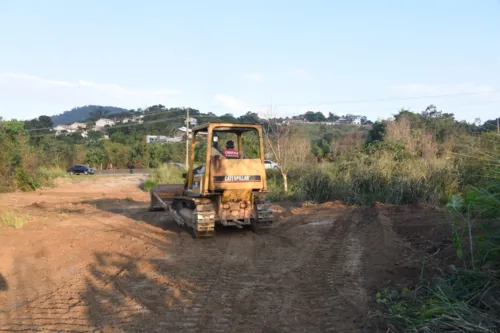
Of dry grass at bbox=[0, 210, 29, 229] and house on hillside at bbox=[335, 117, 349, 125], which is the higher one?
house on hillside at bbox=[335, 117, 349, 125]

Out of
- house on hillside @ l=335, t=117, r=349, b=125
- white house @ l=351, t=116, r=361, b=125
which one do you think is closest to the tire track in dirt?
house on hillside @ l=335, t=117, r=349, b=125

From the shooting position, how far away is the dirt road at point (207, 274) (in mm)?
5156

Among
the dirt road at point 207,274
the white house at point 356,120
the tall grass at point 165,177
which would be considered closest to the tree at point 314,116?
the white house at point 356,120

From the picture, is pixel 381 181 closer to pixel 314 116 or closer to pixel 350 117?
pixel 350 117

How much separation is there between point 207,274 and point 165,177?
23108 mm

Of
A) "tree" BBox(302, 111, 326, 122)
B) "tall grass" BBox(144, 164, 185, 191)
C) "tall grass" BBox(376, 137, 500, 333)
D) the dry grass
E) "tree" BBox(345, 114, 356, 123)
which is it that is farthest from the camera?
"tree" BBox(302, 111, 326, 122)

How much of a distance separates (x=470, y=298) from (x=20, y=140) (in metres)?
26.9

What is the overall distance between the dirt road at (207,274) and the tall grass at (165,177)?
16.5m

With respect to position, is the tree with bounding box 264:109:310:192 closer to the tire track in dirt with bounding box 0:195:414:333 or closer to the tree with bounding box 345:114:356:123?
the tire track in dirt with bounding box 0:195:414:333

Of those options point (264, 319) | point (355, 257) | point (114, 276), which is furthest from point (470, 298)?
point (114, 276)

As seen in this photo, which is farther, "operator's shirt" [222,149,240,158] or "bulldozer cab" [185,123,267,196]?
"operator's shirt" [222,149,240,158]

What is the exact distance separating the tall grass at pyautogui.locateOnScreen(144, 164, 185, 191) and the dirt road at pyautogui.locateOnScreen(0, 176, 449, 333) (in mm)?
16482

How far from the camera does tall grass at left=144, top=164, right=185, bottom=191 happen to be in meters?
28.7

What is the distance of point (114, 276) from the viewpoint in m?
7.05
